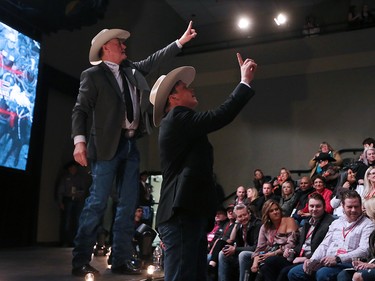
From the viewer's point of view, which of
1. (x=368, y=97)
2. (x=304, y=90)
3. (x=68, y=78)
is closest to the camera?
(x=68, y=78)

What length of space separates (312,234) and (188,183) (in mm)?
2395

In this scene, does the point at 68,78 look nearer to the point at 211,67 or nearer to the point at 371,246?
the point at 211,67

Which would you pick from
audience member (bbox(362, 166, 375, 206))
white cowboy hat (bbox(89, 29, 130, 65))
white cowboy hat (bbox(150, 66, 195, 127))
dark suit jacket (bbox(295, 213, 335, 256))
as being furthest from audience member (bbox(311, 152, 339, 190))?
white cowboy hat (bbox(150, 66, 195, 127))

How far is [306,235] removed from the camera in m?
3.88

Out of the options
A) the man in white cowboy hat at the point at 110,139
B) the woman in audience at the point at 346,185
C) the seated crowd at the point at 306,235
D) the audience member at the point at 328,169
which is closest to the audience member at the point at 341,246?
the seated crowd at the point at 306,235

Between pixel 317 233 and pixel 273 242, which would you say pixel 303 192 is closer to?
pixel 273 242

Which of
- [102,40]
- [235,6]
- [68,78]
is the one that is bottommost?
[102,40]

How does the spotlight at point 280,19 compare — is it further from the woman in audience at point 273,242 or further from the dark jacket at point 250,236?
the woman in audience at point 273,242

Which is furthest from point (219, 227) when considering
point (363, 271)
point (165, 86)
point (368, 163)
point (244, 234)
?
point (165, 86)

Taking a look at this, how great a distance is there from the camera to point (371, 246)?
3.17 metres

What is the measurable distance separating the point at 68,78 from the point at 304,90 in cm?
428

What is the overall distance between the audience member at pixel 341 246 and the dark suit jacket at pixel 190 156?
189 cm

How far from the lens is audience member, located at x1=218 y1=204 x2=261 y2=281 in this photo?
427cm

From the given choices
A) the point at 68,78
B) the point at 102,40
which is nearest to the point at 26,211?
the point at 68,78
